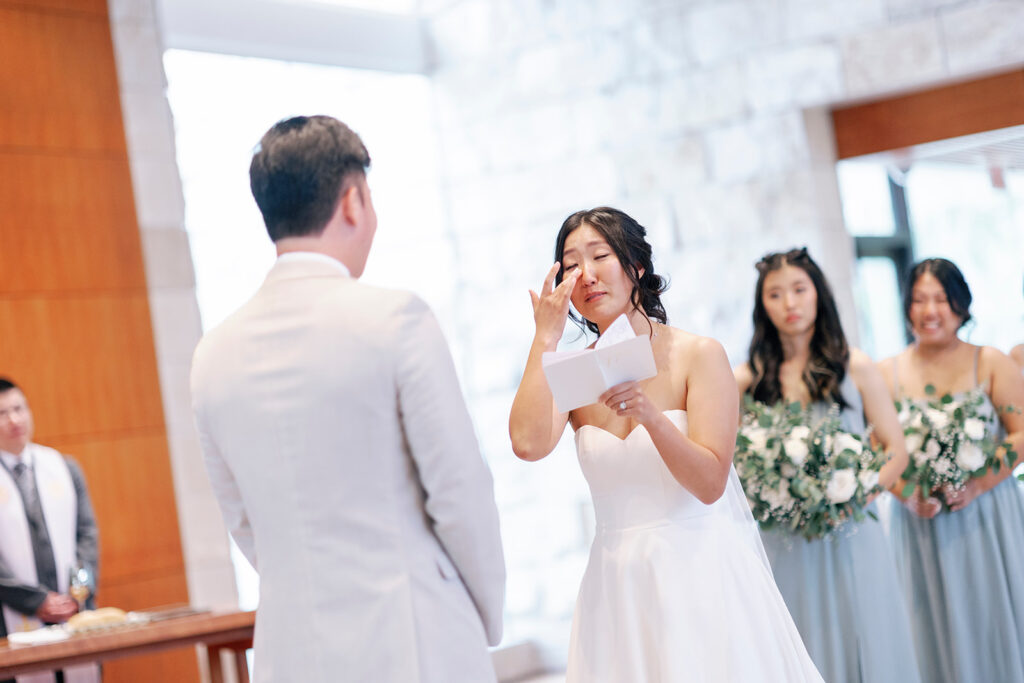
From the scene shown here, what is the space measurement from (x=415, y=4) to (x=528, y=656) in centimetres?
447

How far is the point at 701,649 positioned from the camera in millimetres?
2592

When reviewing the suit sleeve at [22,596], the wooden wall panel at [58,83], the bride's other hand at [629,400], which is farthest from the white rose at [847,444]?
the wooden wall panel at [58,83]

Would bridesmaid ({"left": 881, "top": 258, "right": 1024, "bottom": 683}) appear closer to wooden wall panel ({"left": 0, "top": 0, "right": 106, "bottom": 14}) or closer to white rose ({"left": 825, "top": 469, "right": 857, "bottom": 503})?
white rose ({"left": 825, "top": 469, "right": 857, "bottom": 503})

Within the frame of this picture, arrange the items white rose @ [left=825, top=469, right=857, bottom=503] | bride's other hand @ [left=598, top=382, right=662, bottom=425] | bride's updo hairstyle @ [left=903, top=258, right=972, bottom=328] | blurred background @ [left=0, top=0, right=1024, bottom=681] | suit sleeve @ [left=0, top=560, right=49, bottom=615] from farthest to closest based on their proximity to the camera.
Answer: blurred background @ [left=0, top=0, right=1024, bottom=681] < suit sleeve @ [left=0, top=560, right=49, bottom=615] < bride's updo hairstyle @ [left=903, top=258, right=972, bottom=328] < white rose @ [left=825, top=469, right=857, bottom=503] < bride's other hand @ [left=598, top=382, right=662, bottom=425]

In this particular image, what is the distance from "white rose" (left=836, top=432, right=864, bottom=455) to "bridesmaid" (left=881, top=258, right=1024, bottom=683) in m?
0.79

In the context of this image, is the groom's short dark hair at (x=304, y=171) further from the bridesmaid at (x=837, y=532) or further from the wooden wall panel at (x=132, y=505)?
the wooden wall panel at (x=132, y=505)

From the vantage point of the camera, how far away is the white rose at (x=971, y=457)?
13.7 ft

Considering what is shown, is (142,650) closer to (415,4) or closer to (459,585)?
(459,585)

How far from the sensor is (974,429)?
4164 millimetres

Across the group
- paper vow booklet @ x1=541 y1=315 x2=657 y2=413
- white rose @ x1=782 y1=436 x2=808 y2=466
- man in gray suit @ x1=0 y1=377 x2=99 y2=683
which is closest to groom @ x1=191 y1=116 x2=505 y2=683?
paper vow booklet @ x1=541 y1=315 x2=657 y2=413

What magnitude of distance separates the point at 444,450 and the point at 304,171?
1.65 feet

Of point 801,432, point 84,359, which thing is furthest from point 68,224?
point 801,432

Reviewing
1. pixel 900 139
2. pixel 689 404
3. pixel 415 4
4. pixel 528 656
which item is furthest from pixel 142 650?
pixel 415 4

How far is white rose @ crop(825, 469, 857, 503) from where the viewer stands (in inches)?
143
